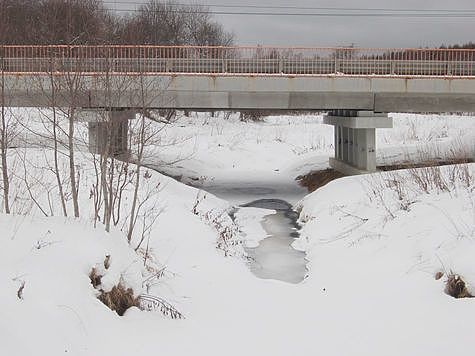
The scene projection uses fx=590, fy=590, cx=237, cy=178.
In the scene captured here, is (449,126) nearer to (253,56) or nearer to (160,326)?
(253,56)

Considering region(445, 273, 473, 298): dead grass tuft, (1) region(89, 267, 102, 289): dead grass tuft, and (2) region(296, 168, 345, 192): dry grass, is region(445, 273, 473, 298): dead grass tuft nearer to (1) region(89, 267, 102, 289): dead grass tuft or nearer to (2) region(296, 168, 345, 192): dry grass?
(1) region(89, 267, 102, 289): dead grass tuft

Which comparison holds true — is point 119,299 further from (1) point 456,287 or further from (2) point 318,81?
(2) point 318,81

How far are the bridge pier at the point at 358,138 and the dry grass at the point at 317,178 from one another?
398 mm

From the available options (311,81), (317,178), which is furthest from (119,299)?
(317,178)

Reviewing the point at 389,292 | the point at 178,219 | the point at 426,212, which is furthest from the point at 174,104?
the point at 389,292

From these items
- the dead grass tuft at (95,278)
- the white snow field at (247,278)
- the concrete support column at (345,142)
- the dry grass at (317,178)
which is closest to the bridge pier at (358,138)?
the concrete support column at (345,142)

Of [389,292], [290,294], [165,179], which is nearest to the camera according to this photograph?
[389,292]

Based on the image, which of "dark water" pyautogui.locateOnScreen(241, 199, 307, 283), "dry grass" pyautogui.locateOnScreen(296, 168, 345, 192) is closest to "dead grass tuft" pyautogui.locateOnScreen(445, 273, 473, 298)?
"dark water" pyautogui.locateOnScreen(241, 199, 307, 283)

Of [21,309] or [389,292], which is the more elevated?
[21,309]

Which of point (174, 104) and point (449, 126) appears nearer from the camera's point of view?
point (174, 104)

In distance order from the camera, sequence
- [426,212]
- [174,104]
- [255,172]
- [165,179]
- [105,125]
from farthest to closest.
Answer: [255,172], [174,104], [165,179], [426,212], [105,125]

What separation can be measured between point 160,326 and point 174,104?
13604 millimetres

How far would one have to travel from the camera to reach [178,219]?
1353 centimetres

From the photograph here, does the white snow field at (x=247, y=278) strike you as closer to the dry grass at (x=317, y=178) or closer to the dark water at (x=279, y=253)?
the dark water at (x=279, y=253)
